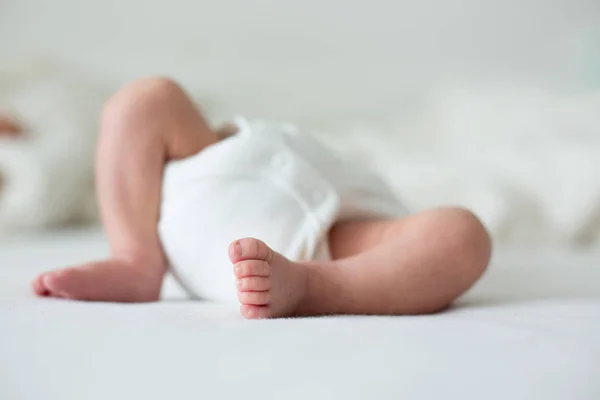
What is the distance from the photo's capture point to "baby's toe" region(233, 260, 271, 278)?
600 mm

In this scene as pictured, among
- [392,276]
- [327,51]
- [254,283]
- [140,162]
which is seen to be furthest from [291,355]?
[327,51]

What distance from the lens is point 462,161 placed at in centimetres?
155

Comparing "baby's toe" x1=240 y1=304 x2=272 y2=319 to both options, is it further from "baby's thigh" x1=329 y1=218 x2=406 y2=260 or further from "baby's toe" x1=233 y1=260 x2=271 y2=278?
"baby's thigh" x1=329 y1=218 x2=406 y2=260

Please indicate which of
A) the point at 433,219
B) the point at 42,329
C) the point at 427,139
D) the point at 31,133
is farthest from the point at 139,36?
the point at 42,329

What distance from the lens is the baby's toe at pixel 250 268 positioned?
600 millimetres

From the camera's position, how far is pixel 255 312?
611 millimetres

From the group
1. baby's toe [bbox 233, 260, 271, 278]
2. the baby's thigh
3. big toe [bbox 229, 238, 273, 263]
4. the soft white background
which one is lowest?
baby's toe [bbox 233, 260, 271, 278]

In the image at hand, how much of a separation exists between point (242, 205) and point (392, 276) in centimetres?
21

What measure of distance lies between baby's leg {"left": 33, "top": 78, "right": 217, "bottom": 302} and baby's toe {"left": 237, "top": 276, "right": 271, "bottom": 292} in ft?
0.72

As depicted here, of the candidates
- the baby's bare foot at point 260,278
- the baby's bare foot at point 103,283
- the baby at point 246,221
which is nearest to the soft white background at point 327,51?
the baby at point 246,221

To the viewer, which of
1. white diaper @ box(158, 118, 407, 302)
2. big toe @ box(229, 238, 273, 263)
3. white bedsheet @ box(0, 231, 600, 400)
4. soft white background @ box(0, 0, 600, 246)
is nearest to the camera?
white bedsheet @ box(0, 231, 600, 400)

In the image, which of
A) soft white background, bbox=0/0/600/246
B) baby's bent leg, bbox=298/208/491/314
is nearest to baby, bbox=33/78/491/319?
baby's bent leg, bbox=298/208/491/314

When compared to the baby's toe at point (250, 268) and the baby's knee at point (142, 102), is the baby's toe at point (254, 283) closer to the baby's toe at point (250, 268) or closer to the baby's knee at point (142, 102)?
the baby's toe at point (250, 268)

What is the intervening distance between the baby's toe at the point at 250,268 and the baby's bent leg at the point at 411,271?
0.25 feet
